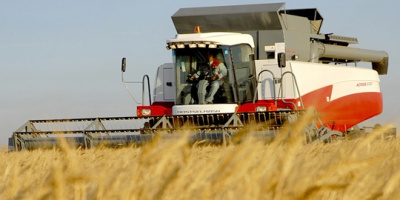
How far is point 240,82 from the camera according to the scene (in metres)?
13.3

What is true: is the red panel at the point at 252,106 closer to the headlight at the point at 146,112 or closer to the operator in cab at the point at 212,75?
the operator in cab at the point at 212,75

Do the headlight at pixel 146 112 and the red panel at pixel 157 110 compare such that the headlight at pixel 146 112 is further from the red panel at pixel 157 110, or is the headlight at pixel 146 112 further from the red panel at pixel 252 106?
the red panel at pixel 252 106

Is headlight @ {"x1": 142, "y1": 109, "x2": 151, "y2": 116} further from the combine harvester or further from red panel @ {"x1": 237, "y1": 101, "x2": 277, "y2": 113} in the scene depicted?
red panel @ {"x1": 237, "y1": 101, "x2": 277, "y2": 113}

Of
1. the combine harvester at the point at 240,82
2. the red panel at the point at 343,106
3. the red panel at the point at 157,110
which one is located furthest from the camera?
the red panel at the point at 343,106

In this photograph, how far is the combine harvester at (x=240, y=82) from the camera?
1199 cm

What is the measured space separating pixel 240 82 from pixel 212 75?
2.56ft

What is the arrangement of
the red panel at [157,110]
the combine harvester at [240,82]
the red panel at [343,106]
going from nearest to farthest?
the combine harvester at [240,82]
the red panel at [157,110]
the red panel at [343,106]

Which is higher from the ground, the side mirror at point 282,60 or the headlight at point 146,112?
the side mirror at point 282,60

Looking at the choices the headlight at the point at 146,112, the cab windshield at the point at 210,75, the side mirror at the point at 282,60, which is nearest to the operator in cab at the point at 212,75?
the cab windshield at the point at 210,75

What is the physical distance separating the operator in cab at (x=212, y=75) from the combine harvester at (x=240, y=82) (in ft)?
0.06

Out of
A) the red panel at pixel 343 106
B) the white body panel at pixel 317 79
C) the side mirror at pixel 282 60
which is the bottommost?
the red panel at pixel 343 106

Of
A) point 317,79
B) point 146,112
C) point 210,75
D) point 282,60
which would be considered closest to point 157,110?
point 146,112

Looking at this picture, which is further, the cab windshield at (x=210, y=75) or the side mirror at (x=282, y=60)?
the cab windshield at (x=210, y=75)

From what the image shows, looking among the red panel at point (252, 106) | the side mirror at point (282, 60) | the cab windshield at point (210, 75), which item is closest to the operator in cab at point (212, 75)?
the cab windshield at point (210, 75)
